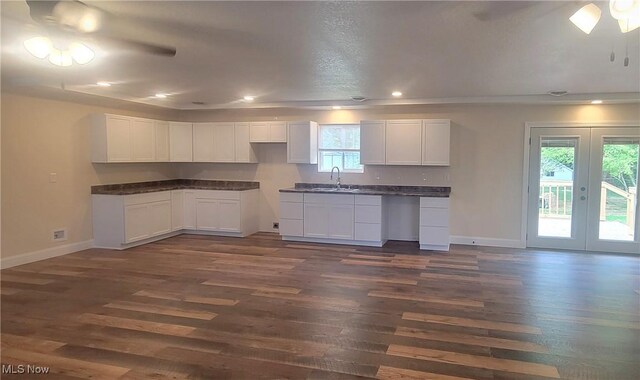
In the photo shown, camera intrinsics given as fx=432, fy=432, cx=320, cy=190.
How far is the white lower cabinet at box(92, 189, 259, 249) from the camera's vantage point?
649 cm

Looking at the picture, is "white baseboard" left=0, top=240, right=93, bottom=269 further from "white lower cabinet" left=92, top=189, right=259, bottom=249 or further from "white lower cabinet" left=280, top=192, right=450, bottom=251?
"white lower cabinet" left=280, top=192, right=450, bottom=251

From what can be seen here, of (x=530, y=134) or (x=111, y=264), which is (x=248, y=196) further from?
(x=530, y=134)

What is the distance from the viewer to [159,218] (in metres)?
7.17

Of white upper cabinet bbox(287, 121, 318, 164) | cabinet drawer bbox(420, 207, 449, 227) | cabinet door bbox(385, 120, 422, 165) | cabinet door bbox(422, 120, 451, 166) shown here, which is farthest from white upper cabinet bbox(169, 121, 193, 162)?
cabinet drawer bbox(420, 207, 449, 227)

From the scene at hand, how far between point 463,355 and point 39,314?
11.8 feet

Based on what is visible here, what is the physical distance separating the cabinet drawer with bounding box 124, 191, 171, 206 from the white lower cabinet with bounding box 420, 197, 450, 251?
13.9 ft

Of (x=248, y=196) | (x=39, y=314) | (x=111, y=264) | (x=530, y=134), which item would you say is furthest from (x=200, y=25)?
(x=530, y=134)

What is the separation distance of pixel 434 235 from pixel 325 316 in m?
3.22

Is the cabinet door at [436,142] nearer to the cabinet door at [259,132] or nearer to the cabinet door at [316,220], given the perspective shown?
the cabinet door at [316,220]

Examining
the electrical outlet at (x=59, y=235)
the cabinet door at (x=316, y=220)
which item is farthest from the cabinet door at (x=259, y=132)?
the electrical outlet at (x=59, y=235)

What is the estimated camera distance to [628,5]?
2191mm

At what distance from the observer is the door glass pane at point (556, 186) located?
654 cm

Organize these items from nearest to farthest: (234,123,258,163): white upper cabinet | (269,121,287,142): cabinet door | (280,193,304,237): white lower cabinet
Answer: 1. (280,193,304,237): white lower cabinet
2. (269,121,287,142): cabinet door
3. (234,123,258,163): white upper cabinet

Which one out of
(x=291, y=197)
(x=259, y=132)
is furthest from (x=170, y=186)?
(x=291, y=197)
